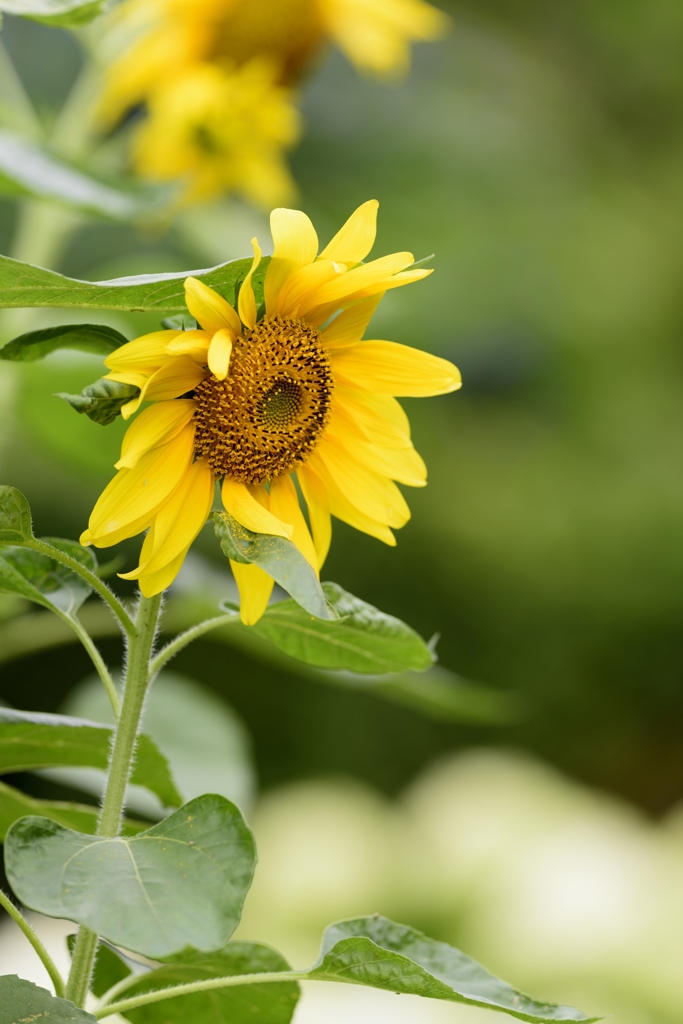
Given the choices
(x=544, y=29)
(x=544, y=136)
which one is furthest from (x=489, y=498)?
(x=544, y=29)

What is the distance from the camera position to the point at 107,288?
250mm

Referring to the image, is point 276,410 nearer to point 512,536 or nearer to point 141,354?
point 141,354

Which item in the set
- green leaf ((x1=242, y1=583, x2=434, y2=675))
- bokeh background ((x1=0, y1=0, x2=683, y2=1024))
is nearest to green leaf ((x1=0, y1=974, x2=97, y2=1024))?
green leaf ((x1=242, y1=583, x2=434, y2=675))

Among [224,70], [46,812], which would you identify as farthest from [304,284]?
[224,70]

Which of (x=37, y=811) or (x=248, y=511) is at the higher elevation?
(x=248, y=511)

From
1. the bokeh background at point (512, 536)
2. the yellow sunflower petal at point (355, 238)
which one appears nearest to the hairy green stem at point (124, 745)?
the yellow sunflower petal at point (355, 238)

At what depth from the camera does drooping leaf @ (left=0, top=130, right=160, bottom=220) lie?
0.43 metres

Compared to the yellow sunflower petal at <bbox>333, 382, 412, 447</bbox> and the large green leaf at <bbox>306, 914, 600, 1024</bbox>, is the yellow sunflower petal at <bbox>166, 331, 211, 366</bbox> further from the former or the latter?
the large green leaf at <bbox>306, 914, 600, 1024</bbox>

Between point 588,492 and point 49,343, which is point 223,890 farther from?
point 588,492

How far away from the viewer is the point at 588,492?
172cm

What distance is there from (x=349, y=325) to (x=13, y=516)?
0.12m

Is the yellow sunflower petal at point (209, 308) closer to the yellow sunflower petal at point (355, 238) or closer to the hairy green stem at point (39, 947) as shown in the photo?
the yellow sunflower petal at point (355, 238)

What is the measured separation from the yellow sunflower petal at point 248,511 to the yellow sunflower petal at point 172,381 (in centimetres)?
3

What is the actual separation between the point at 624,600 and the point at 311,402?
1.50 m
